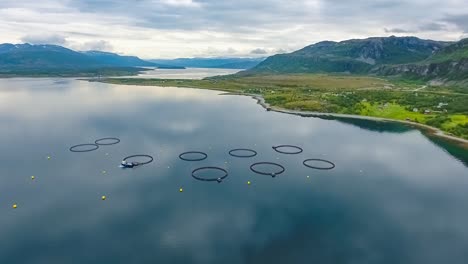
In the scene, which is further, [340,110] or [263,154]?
[340,110]

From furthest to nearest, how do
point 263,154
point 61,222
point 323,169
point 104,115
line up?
point 104,115
point 263,154
point 323,169
point 61,222

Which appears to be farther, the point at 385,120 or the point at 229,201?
the point at 385,120

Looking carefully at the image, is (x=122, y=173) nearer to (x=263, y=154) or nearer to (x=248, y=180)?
(x=248, y=180)

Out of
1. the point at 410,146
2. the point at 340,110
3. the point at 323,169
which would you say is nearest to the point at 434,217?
the point at 323,169

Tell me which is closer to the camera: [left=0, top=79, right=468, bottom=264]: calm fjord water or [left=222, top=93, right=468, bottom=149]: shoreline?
[left=0, top=79, right=468, bottom=264]: calm fjord water

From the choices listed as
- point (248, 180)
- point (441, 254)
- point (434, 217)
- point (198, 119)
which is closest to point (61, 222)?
point (248, 180)

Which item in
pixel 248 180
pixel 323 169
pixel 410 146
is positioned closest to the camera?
pixel 248 180

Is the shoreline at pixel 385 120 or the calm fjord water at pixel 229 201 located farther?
the shoreline at pixel 385 120
